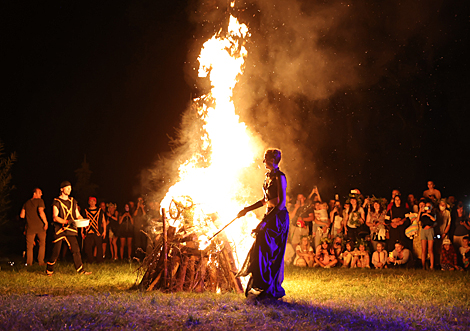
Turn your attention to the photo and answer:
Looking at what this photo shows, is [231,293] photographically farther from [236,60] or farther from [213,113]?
[236,60]

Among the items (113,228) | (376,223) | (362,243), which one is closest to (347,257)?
(362,243)

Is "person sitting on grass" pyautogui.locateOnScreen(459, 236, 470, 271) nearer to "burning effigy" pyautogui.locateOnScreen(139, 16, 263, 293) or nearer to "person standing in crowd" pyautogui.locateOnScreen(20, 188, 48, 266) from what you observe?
"burning effigy" pyautogui.locateOnScreen(139, 16, 263, 293)

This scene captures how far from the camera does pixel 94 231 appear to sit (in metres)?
14.3

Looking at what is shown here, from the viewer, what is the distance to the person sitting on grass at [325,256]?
13.0 metres

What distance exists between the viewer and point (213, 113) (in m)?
10.2

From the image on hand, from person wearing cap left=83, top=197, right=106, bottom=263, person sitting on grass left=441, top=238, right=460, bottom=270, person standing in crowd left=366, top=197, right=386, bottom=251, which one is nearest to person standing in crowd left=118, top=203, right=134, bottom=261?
person wearing cap left=83, top=197, right=106, bottom=263

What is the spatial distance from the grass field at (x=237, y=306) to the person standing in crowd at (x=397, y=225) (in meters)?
2.45

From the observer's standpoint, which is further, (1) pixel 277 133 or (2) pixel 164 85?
(2) pixel 164 85

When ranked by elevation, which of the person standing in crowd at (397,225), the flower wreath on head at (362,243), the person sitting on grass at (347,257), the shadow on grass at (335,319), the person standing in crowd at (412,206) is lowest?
the shadow on grass at (335,319)

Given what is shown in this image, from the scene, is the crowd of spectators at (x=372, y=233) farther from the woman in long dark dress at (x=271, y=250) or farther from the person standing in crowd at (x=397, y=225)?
the woman in long dark dress at (x=271, y=250)

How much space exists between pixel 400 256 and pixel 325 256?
6.21 feet

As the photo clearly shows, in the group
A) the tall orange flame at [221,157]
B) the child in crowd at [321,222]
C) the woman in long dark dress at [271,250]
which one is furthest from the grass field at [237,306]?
the child in crowd at [321,222]

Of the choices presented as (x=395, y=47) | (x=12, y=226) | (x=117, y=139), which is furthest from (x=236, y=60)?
(x=117, y=139)

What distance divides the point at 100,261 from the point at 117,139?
25025 millimetres
